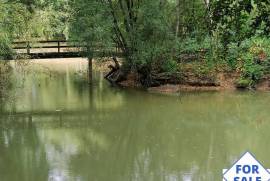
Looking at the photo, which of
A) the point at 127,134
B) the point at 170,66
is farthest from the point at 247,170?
the point at 170,66

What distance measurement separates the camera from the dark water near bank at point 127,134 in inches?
437

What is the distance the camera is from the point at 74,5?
21203mm

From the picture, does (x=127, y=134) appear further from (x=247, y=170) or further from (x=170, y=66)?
(x=247, y=170)

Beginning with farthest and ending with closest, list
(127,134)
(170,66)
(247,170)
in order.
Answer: (170,66) < (127,134) < (247,170)

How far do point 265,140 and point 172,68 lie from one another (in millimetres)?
9201

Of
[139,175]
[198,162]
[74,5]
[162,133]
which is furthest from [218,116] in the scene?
[74,5]

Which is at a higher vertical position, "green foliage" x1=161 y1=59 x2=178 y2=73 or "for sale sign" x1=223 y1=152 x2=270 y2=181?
"for sale sign" x1=223 y1=152 x2=270 y2=181

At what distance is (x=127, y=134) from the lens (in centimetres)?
1448

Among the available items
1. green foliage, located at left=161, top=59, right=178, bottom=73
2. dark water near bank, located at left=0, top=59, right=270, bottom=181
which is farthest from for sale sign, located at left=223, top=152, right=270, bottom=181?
green foliage, located at left=161, top=59, right=178, bottom=73

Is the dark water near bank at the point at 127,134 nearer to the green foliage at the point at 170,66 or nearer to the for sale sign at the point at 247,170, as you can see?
the green foliage at the point at 170,66

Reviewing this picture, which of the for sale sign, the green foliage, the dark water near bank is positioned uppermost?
the for sale sign

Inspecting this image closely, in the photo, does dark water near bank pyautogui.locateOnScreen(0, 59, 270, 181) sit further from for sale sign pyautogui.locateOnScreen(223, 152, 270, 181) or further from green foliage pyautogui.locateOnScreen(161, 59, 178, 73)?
for sale sign pyautogui.locateOnScreen(223, 152, 270, 181)

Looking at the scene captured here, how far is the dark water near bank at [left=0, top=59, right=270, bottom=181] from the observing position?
36.4 ft

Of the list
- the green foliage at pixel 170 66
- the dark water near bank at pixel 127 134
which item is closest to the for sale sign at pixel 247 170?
the dark water near bank at pixel 127 134
